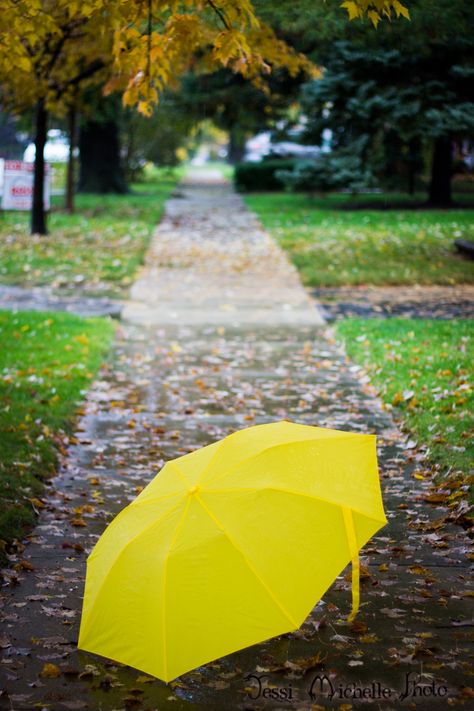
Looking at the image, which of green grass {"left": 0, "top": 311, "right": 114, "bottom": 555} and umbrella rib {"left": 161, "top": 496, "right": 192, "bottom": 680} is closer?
umbrella rib {"left": 161, "top": 496, "right": 192, "bottom": 680}

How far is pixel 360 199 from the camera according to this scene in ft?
97.3

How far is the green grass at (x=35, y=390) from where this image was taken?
5902 mm

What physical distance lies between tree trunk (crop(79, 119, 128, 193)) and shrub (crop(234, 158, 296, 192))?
500cm

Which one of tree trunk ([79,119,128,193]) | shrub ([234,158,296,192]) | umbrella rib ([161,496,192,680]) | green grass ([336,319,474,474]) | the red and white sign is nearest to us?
umbrella rib ([161,496,192,680])

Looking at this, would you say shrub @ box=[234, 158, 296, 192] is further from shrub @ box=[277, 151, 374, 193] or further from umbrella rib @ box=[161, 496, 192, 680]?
umbrella rib @ box=[161, 496, 192, 680]

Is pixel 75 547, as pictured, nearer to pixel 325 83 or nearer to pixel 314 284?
pixel 314 284

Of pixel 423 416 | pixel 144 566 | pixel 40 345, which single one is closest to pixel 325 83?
pixel 40 345

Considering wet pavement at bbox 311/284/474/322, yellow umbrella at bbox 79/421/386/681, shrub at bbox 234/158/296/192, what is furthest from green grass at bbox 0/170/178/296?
yellow umbrella at bbox 79/421/386/681

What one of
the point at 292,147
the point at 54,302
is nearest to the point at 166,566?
the point at 54,302

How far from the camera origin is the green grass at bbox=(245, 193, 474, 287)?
595 inches

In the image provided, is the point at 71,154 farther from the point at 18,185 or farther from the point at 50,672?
the point at 50,672

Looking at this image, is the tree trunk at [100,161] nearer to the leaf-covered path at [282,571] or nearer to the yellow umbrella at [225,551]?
the leaf-covered path at [282,571]

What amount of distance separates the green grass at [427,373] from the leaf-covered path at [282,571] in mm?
180

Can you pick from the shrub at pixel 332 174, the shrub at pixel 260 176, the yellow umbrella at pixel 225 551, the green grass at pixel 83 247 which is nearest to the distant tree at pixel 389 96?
the shrub at pixel 332 174
